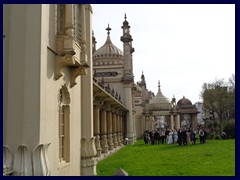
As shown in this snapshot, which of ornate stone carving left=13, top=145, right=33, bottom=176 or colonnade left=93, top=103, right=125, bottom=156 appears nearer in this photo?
ornate stone carving left=13, top=145, right=33, bottom=176

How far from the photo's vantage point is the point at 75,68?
887 cm

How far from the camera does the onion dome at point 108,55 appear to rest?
37438 mm

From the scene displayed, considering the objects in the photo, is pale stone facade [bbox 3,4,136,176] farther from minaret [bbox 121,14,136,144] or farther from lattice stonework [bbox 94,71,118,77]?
lattice stonework [bbox 94,71,118,77]

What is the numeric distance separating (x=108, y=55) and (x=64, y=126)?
29.7 m

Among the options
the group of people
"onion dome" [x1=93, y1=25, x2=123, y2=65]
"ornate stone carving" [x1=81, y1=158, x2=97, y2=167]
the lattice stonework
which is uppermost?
"onion dome" [x1=93, y1=25, x2=123, y2=65]

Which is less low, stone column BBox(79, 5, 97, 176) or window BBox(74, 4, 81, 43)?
window BBox(74, 4, 81, 43)

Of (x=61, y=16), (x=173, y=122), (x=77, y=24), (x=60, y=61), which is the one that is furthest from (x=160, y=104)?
(x=60, y=61)

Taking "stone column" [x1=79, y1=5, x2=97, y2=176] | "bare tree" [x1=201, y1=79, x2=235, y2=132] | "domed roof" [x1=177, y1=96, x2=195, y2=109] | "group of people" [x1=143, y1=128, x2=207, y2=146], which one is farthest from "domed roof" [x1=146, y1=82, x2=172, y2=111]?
"stone column" [x1=79, y1=5, x2=97, y2=176]

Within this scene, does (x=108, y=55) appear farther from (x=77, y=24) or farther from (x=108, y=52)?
(x=77, y=24)

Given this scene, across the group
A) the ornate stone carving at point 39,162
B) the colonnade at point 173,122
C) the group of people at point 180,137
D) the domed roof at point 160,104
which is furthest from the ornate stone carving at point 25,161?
the domed roof at point 160,104

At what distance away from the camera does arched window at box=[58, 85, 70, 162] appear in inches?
320

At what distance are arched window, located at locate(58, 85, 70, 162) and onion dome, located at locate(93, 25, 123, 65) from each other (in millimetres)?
28856

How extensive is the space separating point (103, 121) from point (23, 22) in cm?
1660
